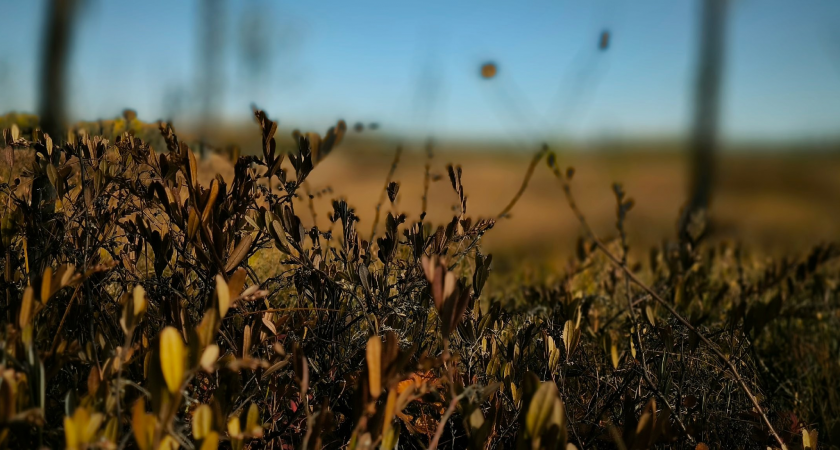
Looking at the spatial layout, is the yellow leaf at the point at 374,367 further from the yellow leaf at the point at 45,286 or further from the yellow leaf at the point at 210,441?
the yellow leaf at the point at 45,286

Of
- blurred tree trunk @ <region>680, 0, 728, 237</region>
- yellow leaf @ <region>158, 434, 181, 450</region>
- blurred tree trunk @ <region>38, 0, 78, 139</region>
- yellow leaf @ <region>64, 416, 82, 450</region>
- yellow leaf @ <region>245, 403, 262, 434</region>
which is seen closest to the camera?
yellow leaf @ <region>64, 416, 82, 450</region>

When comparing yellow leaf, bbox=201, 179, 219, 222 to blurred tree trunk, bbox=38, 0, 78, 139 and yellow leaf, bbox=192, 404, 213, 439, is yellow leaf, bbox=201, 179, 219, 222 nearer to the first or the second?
yellow leaf, bbox=192, 404, 213, 439

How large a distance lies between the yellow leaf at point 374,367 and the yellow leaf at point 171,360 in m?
0.26

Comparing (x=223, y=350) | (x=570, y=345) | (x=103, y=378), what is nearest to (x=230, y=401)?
(x=103, y=378)

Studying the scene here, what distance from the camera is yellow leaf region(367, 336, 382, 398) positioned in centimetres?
95

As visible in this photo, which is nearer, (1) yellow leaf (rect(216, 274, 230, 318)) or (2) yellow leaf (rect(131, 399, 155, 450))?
(2) yellow leaf (rect(131, 399, 155, 450))

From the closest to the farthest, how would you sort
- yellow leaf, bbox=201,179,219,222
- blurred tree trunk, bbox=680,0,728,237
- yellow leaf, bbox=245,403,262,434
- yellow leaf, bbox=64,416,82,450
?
yellow leaf, bbox=64,416,82,450
yellow leaf, bbox=245,403,262,434
yellow leaf, bbox=201,179,219,222
blurred tree trunk, bbox=680,0,728,237

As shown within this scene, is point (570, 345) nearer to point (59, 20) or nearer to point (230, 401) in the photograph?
point (230, 401)

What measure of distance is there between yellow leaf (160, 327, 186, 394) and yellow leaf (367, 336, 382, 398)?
0.26 meters

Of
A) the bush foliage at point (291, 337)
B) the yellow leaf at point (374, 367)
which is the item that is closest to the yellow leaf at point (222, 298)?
the bush foliage at point (291, 337)

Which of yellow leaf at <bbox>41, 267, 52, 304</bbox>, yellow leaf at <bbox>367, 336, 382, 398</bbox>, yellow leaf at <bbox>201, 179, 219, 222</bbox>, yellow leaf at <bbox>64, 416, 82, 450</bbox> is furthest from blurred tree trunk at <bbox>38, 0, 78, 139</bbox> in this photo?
yellow leaf at <bbox>367, 336, 382, 398</bbox>

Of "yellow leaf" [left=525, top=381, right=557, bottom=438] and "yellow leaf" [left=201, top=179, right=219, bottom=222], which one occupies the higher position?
"yellow leaf" [left=201, top=179, right=219, bottom=222]

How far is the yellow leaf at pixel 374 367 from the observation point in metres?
0.95

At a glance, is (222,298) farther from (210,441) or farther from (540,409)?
(540,409)
